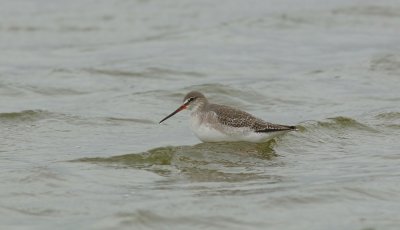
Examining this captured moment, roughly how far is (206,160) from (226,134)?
67cm

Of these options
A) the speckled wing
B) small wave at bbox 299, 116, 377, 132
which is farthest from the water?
the speckled wing

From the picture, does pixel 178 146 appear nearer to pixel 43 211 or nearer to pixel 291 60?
pixel 43 211

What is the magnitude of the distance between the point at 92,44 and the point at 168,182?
1172cm

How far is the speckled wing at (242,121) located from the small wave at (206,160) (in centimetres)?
37

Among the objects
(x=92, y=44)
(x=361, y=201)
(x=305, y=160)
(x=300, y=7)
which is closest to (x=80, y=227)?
(x=361, y=201)

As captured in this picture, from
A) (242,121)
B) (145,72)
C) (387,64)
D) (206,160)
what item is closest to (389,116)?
(242,121)

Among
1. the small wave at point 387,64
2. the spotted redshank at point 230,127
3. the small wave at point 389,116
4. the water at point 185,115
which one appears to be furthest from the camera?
the small wave at point 387,64

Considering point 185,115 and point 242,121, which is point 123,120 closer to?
point 185,115

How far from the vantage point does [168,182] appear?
11625mm

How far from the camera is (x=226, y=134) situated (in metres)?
13.5

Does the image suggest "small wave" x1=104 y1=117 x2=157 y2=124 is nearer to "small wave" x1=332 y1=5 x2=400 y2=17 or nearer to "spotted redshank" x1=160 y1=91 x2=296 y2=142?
"spotted redshank" x1=160 y1=91 x2=296 y2=142

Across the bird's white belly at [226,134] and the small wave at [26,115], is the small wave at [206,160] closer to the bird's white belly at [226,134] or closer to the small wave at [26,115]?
the bird's white belly at [226,134]

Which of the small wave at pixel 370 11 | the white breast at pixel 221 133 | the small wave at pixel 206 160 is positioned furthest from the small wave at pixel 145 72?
the small wave at pixel 370 11

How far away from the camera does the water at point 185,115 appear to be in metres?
10.3
